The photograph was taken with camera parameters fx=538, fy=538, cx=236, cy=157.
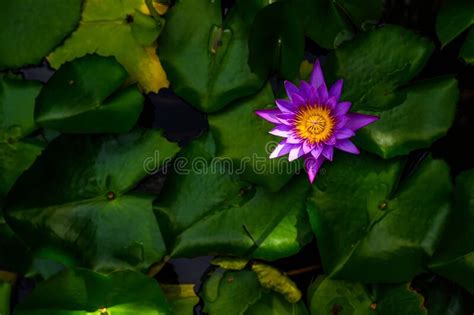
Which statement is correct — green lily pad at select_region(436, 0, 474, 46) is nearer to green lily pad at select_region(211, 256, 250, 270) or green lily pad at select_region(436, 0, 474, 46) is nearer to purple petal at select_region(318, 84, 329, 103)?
purple petal at select_region(318, 84, 329, 103)

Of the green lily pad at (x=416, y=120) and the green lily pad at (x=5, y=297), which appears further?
the green lily pad at (x=5, y=297)

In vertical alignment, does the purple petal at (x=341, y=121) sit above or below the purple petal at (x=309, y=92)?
below

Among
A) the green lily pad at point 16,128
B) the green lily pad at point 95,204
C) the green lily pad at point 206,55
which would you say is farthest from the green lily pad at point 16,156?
the green lily pad at point 206,55

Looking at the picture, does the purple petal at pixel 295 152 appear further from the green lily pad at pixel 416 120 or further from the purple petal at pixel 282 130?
the green lily pad at pixel 416 120

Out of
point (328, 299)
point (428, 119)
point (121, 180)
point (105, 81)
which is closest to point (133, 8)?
point (105, 81)

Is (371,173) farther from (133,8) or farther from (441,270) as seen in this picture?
(133,8)

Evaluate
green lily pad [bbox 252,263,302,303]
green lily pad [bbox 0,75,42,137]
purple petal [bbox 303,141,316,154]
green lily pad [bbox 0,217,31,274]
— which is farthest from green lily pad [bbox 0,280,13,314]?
purple petal [bbox 303,141,316,154]
